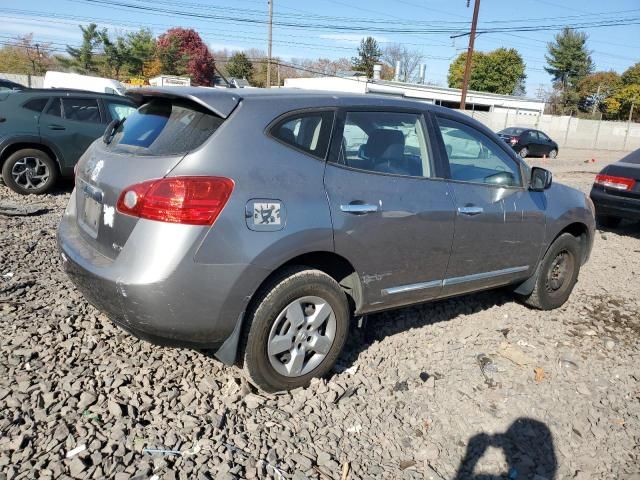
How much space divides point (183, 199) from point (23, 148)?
6.53m

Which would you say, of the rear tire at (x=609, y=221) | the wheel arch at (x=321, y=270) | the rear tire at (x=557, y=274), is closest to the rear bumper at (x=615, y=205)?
the rear tire at (x=609, y=221)

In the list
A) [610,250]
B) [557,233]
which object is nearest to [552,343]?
[557,233]

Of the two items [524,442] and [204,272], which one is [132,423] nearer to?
[204,272]

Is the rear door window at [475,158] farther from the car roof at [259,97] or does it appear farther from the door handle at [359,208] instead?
the door handle at [359,208]

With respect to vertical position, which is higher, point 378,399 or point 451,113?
point 451,113

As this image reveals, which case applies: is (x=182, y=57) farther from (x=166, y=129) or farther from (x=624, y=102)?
(x=166, y=129)

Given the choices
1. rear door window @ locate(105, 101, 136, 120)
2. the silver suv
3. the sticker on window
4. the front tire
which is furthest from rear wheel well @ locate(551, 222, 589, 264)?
rear door window @ locate(105, 101, 136, 120)

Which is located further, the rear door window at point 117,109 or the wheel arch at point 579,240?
the rear door window at point 117,109

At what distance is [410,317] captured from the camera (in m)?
4.46

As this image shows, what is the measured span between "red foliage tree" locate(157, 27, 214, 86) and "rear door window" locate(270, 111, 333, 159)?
52779mm

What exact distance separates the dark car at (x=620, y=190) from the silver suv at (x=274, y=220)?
5143 mm

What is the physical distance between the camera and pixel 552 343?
14.1ft

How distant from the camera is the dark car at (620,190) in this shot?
313 inches

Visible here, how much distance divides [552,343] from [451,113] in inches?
80.3
